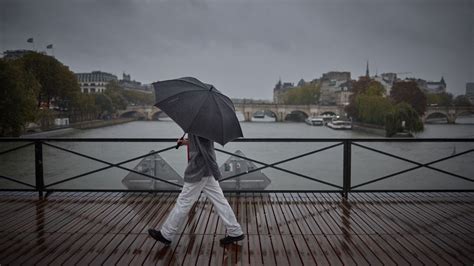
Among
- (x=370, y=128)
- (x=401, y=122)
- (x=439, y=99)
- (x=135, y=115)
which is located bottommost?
(x=370, y=128)

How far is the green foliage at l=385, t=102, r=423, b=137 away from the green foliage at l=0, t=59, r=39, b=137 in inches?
1068

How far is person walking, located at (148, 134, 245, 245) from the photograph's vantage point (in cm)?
279

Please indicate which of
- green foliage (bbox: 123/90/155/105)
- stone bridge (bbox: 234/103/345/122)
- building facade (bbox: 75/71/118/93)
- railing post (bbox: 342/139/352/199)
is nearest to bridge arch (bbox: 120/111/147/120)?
green foliage (bbox: 123/90/155/105)

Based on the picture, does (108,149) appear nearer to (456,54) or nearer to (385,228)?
(385,228)

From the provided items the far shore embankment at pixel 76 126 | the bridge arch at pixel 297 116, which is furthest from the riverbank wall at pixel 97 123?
the bridge arch at pixel 297 116

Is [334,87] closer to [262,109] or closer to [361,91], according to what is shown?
[361,91]

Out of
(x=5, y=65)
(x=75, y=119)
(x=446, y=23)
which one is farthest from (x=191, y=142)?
(x=75, y=119)

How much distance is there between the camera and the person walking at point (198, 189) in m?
2.79

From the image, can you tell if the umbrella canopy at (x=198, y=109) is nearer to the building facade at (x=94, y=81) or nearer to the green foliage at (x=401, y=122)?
the green foliage at (x=401, y=122)

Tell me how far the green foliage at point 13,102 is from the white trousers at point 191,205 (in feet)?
68.8

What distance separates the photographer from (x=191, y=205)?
9.50 feet

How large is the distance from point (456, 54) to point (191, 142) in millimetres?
25513

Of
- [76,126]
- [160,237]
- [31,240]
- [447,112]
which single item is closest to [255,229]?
[160,237]

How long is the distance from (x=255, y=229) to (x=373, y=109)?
117ft
